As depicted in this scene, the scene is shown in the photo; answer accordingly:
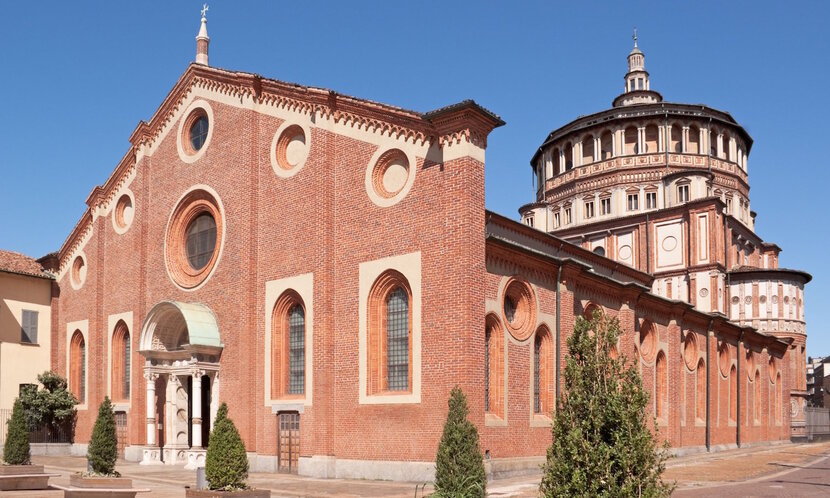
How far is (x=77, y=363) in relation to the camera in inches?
1383

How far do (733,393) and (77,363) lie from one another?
111ft

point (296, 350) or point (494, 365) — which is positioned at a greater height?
point (296, 350)

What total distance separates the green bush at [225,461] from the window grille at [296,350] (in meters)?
7.99

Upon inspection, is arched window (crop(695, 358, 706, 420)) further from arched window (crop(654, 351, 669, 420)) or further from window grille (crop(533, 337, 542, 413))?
window grille (crop(533, 337, 542, 413))

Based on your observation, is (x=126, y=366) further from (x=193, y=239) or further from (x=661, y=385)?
(x=661, y=385)

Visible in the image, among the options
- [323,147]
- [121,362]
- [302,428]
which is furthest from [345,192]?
[121,362]

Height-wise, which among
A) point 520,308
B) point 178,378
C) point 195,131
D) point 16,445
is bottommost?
point 16,445

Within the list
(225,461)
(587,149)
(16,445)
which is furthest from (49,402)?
(587,149)

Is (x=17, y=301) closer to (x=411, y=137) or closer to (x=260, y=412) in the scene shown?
(x=260, y=412)

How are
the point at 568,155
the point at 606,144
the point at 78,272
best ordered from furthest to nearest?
the point at 568,155, the point at 606,144, the point at 78,272

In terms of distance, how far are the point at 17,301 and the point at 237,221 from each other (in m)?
14.6

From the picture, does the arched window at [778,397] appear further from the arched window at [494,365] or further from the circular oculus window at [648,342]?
the arched window at [494,365]

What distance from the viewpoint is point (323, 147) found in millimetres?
24391

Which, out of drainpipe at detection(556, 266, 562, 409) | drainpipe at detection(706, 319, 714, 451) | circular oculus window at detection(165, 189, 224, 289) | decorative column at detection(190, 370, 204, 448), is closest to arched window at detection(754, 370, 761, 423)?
drainpipe at detection(706, 319, 714, 451)
